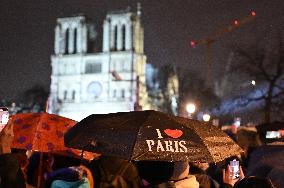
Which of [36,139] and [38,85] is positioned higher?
[38,85]

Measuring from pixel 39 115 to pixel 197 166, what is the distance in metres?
1.85

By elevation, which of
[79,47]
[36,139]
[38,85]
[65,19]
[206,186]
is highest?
[65,19]

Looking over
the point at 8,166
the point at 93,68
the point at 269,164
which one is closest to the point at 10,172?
the point at 8,166

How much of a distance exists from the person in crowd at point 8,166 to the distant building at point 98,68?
6867 centimetres

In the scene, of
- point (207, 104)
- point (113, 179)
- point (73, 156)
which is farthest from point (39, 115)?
point (207, 104)

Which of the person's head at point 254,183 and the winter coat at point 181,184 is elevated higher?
the person's head at point 254,183

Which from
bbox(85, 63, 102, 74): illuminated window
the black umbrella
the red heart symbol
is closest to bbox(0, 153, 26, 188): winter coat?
the black umbrella

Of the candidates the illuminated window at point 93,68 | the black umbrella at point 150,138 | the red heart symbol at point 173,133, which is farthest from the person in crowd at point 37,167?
the illuminated window at point 93,68

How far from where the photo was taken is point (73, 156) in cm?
487

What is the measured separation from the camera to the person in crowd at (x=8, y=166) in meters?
3.62

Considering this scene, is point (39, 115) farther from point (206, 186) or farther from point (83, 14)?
point (83, 14)

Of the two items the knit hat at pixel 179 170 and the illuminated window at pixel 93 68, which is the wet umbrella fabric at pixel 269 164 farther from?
the illuminated window at pixel 93 68

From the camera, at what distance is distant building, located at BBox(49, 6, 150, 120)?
2963 inches

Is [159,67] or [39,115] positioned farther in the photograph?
[159,67]
